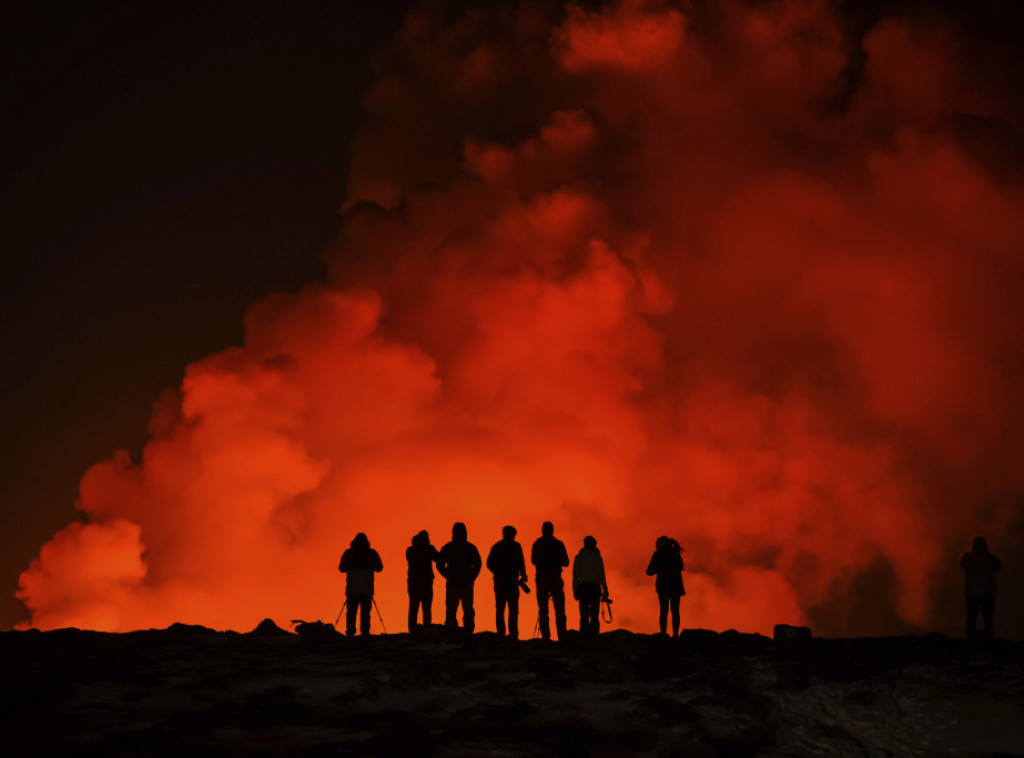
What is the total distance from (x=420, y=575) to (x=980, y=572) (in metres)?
11.1

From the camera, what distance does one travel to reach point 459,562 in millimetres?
21031

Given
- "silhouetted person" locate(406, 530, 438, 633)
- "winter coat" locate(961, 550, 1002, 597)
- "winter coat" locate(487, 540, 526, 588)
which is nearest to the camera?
"winter coat" locate(487, 540, 526, 588)

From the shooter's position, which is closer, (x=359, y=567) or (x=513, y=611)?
(x=513, y=611)

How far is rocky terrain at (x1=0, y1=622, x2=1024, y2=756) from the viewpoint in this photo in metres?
12.6

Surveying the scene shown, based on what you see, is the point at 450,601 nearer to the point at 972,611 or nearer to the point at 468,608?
the point at 468,608

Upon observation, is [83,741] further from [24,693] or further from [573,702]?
[573,702]

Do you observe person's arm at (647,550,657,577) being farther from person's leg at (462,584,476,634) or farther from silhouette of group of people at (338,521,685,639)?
person's leg at (462,584,476,634)

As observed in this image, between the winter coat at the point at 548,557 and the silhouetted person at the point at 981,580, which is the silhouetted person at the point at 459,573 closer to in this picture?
the winter coat at the point at 548,557

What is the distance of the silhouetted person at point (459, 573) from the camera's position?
21.0 meters

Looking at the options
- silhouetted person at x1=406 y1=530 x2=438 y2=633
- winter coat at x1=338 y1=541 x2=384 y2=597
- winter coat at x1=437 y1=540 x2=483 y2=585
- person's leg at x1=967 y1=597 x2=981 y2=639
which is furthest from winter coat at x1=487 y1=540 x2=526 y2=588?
person's leg at x1=967 y1=597 x2=981 y2=639

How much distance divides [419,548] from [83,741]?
10.0 metres

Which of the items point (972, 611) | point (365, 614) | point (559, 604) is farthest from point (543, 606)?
point (972, 611)

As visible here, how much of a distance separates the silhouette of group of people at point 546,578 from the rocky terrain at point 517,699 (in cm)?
242

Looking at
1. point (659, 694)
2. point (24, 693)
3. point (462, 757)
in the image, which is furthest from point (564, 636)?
point (24, 693)
